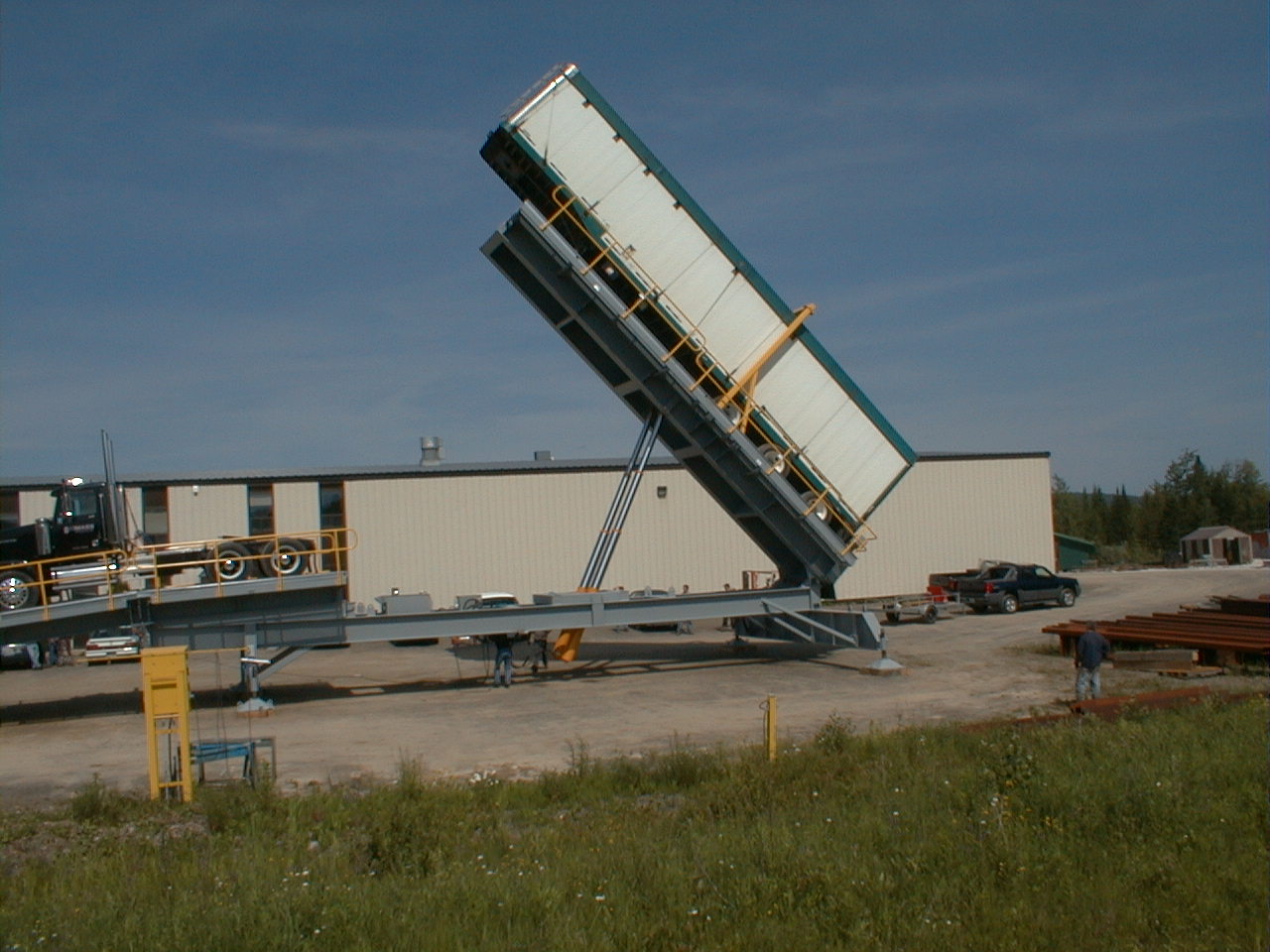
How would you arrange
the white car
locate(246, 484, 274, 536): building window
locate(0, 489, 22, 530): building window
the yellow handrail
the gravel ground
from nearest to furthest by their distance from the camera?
the gravel ground
the yellow handrail
the white car
locate(0, 489, 22, 530): building window
locate(246, 484, 274, 536): building window

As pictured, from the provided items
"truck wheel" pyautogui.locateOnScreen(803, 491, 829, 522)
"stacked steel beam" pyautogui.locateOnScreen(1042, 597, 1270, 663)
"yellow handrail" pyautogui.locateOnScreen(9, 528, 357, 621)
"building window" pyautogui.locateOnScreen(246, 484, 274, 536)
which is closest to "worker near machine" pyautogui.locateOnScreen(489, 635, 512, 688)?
"yellow handrail" pyautogui.locateOnScreen(9, 528, 357, 621)

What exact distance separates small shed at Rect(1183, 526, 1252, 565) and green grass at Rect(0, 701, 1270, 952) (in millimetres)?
55053

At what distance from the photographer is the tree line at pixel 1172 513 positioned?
263 ft

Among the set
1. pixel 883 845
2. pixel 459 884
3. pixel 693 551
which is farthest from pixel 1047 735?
pixel 693 551

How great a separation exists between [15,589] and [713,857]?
15.0 m

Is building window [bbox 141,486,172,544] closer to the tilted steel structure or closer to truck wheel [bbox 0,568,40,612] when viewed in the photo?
truck wheel [bbox 0,568,40,612]

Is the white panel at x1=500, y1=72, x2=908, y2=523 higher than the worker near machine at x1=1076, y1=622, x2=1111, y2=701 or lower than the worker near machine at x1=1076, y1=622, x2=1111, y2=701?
higher

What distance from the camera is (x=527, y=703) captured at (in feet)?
60.0

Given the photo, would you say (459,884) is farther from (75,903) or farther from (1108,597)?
(1108,597)

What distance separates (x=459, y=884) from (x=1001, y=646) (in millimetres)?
19883

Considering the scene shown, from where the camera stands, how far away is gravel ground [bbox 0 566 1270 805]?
1388 centimetres

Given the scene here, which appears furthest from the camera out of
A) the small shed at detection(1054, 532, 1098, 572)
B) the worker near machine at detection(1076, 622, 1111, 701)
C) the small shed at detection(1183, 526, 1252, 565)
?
the small shed at detection(1183, 526, 1252, 565)

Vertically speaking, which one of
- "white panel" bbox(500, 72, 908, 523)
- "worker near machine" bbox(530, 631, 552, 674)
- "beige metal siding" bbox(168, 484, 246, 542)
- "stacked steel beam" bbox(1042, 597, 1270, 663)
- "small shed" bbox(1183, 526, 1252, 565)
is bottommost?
"small shed" bbox(1183, 526, 1252, 565)

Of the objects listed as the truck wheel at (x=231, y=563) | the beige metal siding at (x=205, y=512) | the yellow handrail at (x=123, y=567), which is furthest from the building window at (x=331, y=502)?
the yellow handrail at (x=123, y=567)
